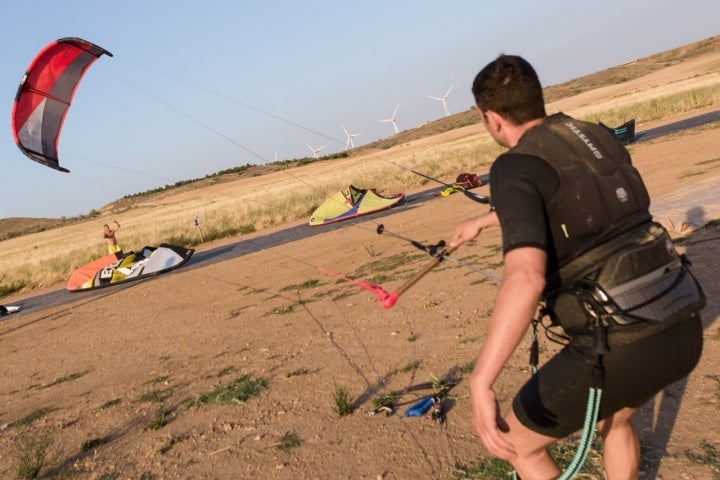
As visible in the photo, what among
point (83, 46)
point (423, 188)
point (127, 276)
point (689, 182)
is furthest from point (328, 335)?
point (423, 188)

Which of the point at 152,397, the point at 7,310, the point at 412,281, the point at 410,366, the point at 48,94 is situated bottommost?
the point at 410,366

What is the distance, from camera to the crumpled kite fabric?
624 inches

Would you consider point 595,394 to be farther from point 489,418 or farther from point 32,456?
point 32,456

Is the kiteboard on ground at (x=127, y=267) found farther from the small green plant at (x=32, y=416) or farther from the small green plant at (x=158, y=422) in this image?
the small green plant at (x=158, y=422)

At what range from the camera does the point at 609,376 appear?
97.0 inches

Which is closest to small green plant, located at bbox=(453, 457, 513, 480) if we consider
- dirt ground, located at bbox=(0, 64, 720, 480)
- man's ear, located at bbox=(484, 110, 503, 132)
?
dirt ground, located at bbox=(0, 64, 720, 480)

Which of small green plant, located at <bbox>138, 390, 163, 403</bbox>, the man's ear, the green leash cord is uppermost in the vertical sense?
the man's ear

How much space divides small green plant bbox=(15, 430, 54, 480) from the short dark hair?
5121mm

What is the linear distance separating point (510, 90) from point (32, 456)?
5.45 metres

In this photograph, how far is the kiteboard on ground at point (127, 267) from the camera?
19.7 metres

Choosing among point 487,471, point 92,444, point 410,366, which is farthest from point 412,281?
point 92,444

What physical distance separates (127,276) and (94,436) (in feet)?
45.2

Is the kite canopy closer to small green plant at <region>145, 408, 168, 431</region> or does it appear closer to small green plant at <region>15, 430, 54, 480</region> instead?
small green plant at <region>145, 408, 168, 431</region>

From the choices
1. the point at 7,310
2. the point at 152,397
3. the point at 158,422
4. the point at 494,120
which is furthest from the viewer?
the point at 7,310
